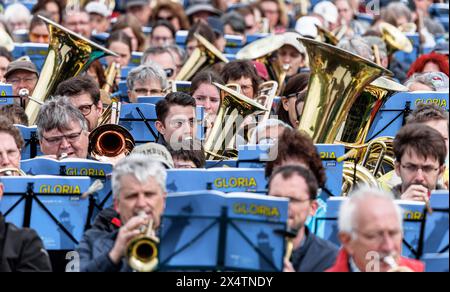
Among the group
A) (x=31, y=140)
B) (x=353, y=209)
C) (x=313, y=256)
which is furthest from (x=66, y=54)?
(x=353, y=209)

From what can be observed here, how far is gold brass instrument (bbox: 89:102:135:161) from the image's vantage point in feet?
33.1

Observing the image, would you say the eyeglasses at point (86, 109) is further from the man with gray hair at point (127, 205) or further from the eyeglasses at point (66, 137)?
the man with gray hair at point (127, 205)

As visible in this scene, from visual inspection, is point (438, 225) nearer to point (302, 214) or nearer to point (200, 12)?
point (302, 214)

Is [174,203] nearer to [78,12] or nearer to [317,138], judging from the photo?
[317,138]

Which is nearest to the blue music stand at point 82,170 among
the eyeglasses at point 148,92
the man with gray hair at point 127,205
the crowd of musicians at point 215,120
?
the crowd of musicians at point 215,120

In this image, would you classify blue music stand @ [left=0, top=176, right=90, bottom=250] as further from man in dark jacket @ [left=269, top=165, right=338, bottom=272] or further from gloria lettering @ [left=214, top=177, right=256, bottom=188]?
man in dark jacket @ [left=269, top=165, right=338, bottom=272]

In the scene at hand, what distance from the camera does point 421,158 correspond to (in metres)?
8.69

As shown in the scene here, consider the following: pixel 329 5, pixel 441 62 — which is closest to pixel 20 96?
pixel 441 62

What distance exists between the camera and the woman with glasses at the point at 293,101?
11.3 metres

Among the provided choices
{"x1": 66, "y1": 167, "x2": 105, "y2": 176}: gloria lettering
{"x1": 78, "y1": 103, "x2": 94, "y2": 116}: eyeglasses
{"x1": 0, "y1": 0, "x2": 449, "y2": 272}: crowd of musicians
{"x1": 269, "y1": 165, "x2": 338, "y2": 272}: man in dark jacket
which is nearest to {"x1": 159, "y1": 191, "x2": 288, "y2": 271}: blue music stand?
{"x1": 0, "y1": 0, "x2": 449, "y2": 272}: crowd of musicians

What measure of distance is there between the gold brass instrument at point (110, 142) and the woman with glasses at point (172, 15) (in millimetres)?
9228

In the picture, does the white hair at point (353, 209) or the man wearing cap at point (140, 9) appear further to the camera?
the man wearing cap at point (140, 9)
